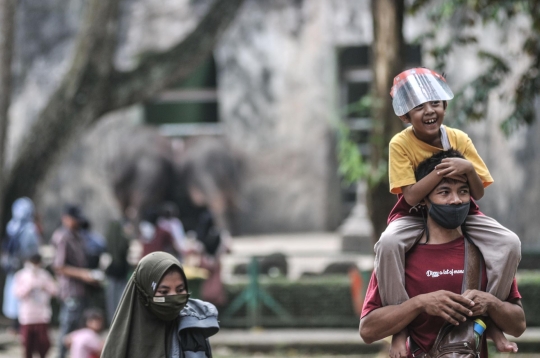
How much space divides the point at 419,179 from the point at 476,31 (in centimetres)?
1770

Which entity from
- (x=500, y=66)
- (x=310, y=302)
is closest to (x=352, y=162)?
(x=500, y=66)

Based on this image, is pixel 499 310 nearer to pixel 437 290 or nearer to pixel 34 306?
pixel 437 290

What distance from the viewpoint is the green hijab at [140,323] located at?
461 cm

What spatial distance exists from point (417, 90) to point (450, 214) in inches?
19.7

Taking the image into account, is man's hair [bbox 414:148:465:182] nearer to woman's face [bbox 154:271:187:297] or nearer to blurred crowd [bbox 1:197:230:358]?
woman's face [bbox 154:271:187:297]

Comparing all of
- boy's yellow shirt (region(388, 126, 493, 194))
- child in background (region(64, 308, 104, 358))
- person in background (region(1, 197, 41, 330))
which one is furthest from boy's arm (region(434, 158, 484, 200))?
person in background (region(1, 197, 41, 330))

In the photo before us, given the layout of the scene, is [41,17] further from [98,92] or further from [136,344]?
[136,344]

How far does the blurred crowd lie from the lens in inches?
409

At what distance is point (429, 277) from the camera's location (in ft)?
13.0

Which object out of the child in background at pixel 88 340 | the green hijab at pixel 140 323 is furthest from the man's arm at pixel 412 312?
the child in background at pixel 88 340

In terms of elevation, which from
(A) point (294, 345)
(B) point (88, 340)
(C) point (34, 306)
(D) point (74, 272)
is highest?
(D) point (74, 272)

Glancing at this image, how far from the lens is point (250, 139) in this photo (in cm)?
2202

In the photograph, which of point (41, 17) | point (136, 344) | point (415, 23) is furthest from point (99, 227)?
point (136, 344)

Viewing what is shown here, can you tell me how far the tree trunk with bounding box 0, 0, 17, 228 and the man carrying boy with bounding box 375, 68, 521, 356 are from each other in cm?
976
